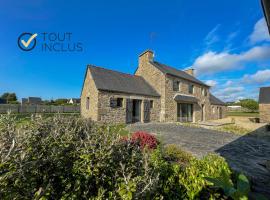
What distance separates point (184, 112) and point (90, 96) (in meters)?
12.8

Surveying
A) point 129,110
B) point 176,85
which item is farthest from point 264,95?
point 129,110

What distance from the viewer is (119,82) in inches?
682

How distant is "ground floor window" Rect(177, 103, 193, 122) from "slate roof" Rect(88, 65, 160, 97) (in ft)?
14.2

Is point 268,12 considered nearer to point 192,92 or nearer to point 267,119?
point 192,92

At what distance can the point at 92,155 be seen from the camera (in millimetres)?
1973

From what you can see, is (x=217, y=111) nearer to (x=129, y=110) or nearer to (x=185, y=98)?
(x=185, y=98)

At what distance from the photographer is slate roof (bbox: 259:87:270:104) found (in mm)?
26309

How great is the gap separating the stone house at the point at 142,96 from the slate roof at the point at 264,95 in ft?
34.6

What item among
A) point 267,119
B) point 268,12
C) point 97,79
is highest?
point 97,79

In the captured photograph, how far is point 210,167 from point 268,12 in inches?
105

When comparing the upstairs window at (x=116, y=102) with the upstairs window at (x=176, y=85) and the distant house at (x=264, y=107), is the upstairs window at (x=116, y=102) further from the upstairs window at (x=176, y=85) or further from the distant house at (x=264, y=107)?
the distant house at (x=264, y=107)

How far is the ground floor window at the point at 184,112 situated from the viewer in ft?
68.7

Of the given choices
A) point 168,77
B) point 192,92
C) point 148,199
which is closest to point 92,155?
point 148,199

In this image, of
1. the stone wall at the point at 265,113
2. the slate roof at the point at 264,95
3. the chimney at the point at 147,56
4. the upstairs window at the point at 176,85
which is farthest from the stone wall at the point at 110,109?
the slate roof at the point at 264,95
